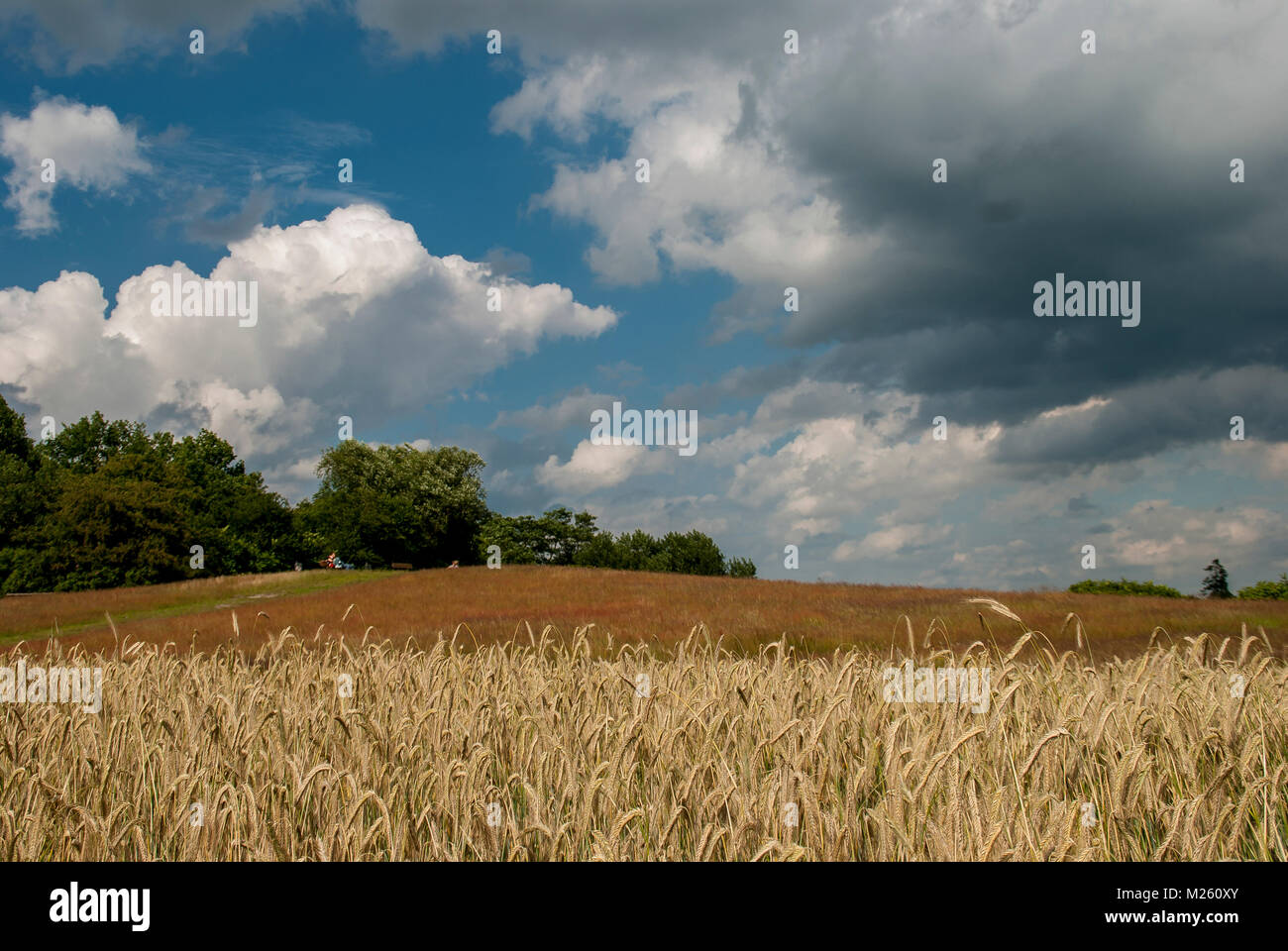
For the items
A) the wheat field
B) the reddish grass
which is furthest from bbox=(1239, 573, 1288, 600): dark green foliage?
the wheat field

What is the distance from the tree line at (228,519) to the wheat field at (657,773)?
1703 inches

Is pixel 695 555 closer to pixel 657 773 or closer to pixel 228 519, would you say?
pixel 228 519

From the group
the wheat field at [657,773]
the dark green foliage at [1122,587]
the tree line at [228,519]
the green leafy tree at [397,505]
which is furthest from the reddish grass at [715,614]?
the green leafy tree at [397,505]

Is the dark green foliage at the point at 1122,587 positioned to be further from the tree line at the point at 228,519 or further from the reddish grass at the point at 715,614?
the tree line at the point at 228,519

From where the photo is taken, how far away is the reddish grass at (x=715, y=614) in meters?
12.8

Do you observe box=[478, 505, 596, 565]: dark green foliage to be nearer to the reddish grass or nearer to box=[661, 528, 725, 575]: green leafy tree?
box=[661, 528, 725, 575]: green leafy tree

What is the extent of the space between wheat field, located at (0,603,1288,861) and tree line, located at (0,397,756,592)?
1703 inches

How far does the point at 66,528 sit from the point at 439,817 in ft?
195

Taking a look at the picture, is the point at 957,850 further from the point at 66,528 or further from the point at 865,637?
the point at 66,528

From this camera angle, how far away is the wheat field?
10.5 ft

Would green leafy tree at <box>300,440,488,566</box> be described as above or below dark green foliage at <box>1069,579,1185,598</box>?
above

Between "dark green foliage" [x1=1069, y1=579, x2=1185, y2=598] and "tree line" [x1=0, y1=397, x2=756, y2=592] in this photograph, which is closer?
"dark green foliage" [x1=1069, y1=579, x2=1185, y2=598]
